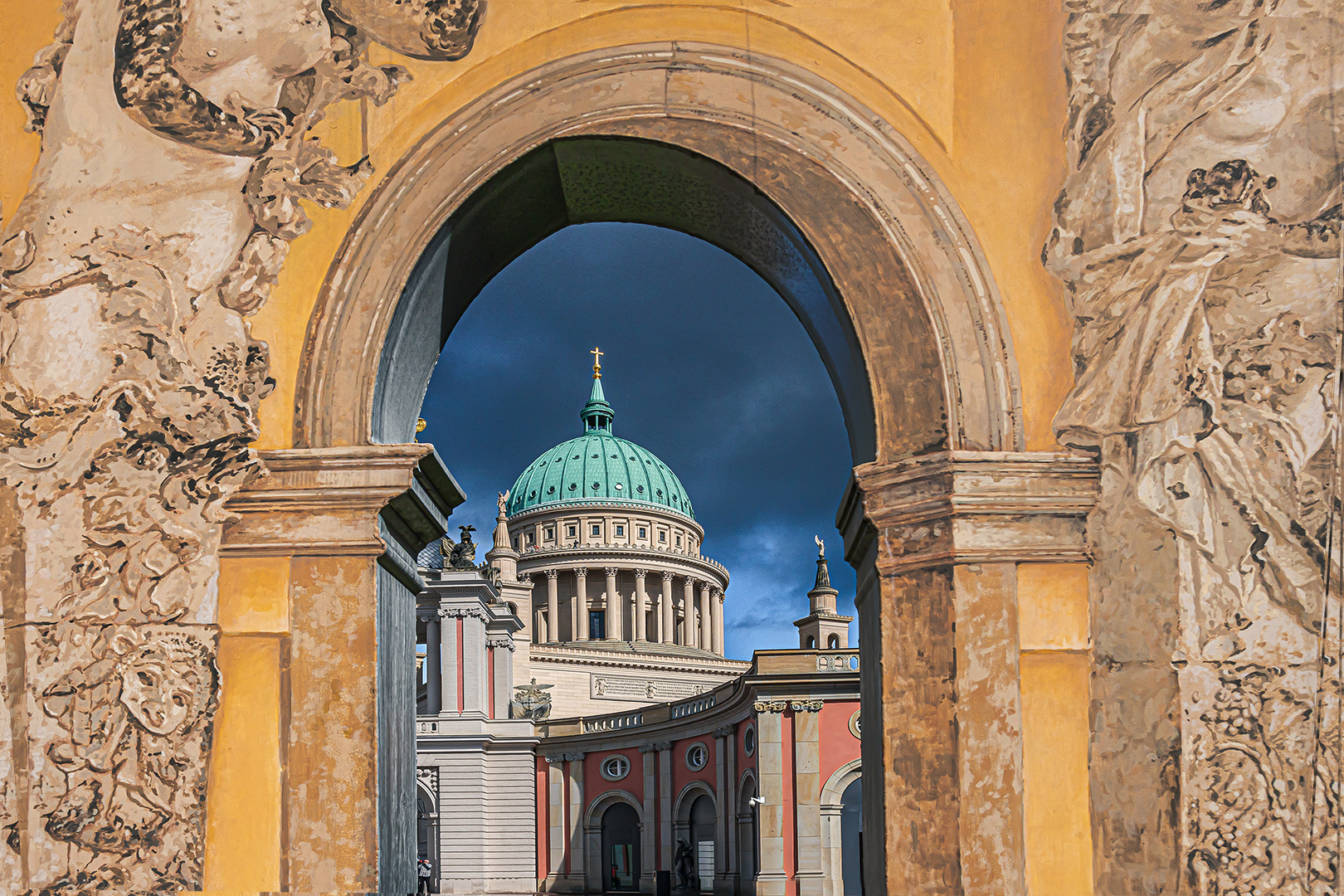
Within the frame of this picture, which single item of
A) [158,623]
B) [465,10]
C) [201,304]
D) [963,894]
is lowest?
[963,894]

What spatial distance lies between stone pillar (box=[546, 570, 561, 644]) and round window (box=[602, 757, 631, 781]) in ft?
124

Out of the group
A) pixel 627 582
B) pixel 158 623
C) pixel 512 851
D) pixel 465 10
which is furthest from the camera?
pixel 627 582


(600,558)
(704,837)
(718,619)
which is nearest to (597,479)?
(600,558)

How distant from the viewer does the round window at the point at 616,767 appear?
185 feet

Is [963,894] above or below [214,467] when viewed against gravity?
below

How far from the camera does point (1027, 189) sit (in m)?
8.45

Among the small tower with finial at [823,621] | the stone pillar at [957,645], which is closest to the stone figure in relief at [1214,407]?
the stone pillar at [957,645]

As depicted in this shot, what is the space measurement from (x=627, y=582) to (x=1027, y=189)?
89.6m

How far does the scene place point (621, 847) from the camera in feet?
196

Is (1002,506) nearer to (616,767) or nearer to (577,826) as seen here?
(616,767)

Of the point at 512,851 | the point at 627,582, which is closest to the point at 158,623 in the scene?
the point at 512,851

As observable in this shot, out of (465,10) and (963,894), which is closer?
(963,894)

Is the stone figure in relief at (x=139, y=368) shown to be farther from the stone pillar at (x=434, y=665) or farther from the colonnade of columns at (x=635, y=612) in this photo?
the colonnade of columns at (x=635, y=612)

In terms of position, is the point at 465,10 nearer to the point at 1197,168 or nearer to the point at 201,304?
the point at 201,304
